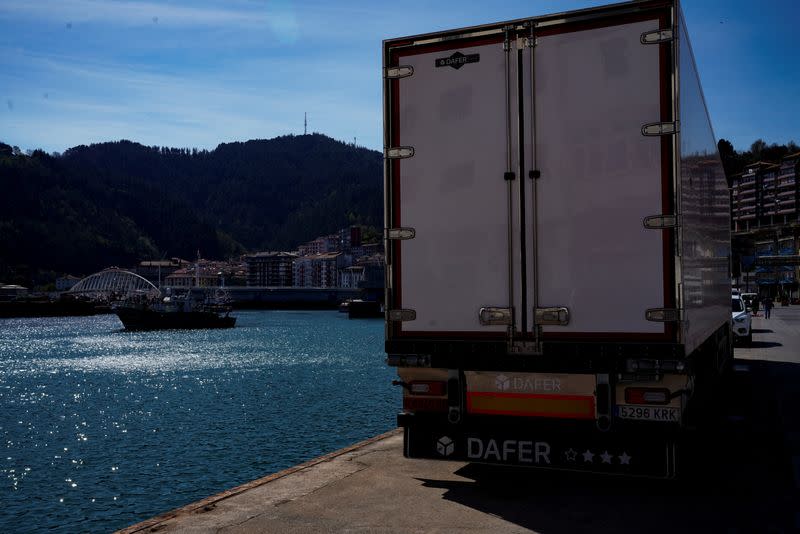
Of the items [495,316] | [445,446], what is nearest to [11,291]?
[445,446]

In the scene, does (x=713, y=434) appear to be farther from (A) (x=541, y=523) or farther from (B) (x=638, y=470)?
(A) (x=541, y=523)

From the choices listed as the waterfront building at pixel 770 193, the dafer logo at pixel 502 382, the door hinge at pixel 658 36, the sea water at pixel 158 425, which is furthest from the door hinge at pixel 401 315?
the waterfront building at pixel 770 193

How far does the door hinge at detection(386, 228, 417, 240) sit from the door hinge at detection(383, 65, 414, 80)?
154 centimetres

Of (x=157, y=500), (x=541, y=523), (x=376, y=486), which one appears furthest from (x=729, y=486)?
(x=157, y=500)

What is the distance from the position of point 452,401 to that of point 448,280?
1.22m

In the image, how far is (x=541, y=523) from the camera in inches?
253

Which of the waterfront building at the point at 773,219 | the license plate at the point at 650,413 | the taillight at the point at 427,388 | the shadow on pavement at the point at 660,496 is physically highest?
the waterfront building at the point at 773,219

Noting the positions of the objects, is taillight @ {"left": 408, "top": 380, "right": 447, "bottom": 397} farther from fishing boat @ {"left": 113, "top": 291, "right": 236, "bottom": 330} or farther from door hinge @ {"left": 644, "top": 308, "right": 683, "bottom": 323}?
fishing boat @ {"left": 113, "top": 291, "right": 236, "bottom": 330}

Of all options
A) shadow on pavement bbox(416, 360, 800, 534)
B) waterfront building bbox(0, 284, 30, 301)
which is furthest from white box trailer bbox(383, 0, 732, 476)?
waterfront building bbox(0, 284, 30, 301)

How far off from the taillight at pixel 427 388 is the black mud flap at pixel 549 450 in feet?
1.15

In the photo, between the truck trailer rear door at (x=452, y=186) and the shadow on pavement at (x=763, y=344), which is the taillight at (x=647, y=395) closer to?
the truck trailer rear door at (x=452, y=186)

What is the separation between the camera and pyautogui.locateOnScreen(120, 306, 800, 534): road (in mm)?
6445

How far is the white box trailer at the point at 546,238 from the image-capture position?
21.3ft

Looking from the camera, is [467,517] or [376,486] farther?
[376,486]
